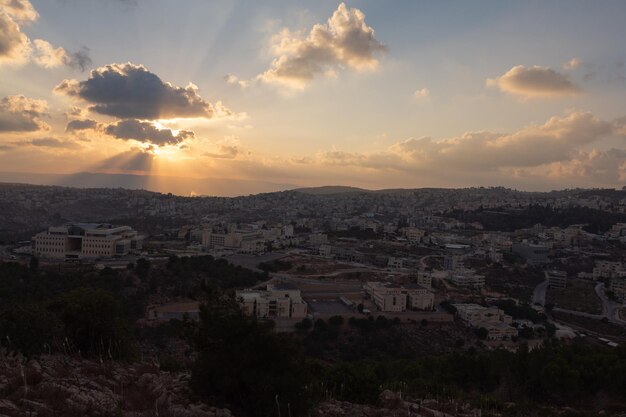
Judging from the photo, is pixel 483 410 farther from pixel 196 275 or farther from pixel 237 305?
pixel 196 275

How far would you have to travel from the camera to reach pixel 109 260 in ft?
118

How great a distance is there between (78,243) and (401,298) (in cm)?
2581

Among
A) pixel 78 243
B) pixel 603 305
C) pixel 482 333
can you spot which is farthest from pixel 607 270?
pixel 78 243

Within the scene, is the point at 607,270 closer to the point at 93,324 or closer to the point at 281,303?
the point at 281,303

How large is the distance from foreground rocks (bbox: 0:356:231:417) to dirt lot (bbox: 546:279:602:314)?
33325 mm

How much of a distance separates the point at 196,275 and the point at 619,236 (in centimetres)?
5543

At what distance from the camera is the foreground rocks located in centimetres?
512

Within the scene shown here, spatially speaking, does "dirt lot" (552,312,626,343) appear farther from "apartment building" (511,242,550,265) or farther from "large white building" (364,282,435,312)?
"apartment building" (511,242,550,265)

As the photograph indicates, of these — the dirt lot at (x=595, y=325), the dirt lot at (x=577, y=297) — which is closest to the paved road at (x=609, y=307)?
the dirt lot at (x=577, y=297)

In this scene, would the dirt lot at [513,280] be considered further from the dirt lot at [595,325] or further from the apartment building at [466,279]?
the dirt lot at [595,325]

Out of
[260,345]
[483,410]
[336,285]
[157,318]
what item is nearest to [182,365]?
[260,345]

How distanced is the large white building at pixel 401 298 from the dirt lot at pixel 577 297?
1088cm

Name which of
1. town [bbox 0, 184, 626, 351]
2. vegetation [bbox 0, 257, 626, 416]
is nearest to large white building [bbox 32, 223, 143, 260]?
town [bbox 0, 184, 626, 351]

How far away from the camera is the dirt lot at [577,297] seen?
1335 inches
